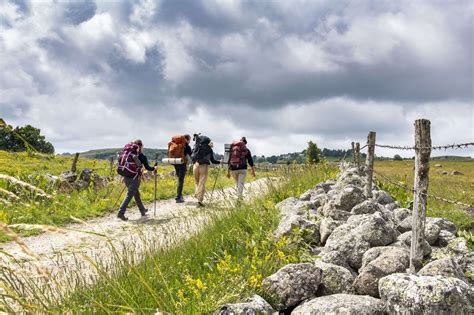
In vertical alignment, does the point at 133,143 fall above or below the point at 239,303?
above

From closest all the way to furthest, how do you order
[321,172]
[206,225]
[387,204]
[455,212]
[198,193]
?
1. [206,225]
2. [387,204]
3. [455,212]
4. [198,193]
5. [321,172]

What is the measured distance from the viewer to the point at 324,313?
3.82 meters

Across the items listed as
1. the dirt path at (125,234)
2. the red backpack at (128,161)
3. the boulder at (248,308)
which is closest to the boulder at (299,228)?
the dirt path at (125,234)

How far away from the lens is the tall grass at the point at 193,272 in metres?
3.47

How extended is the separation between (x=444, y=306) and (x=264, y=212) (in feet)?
16.0

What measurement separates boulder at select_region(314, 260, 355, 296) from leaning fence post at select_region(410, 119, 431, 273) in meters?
1.15

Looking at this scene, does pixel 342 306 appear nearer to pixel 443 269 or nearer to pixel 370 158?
pixel 443 269

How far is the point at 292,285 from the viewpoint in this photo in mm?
4441

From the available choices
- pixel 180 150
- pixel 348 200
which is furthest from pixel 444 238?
pixel 180 150

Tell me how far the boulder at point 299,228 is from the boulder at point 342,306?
7.46ft

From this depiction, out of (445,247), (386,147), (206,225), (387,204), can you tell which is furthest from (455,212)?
(206,225)

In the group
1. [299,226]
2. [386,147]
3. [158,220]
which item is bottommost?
[158,220]

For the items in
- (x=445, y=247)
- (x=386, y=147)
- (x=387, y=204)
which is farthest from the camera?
(x=387, y=204)

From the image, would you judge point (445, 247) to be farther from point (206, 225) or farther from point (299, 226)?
point (206, 225)
